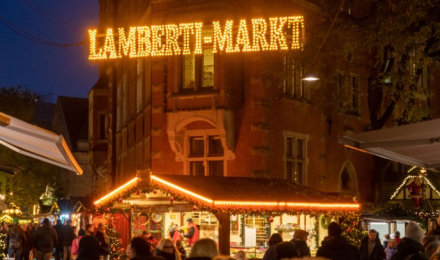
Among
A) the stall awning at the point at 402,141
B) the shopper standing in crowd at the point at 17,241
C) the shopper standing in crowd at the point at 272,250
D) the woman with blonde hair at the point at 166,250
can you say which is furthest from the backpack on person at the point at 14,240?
the stall awning at the point at 402,141

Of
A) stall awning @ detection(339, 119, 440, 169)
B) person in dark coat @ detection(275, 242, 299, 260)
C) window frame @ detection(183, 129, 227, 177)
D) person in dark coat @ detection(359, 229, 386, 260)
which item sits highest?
window frame @ detection(183, 129, 227, 177)

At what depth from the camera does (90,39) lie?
29.0 m

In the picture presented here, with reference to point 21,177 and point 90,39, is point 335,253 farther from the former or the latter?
point 21,177

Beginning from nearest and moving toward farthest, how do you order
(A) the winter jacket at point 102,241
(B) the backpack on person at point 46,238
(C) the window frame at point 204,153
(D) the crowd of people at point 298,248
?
(D) the crowd of people at point 298,248
(A) the winter jacket at point 102,241
(B) the backpack on person at point 46,238
(C) the window frame at point 204,153

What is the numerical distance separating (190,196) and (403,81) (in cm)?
973

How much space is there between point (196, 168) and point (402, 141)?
19.0 m

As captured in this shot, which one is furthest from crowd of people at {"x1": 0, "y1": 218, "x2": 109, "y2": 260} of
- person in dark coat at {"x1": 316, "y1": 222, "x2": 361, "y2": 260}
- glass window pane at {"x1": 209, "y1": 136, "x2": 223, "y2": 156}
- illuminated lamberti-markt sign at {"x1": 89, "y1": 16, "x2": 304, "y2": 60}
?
Result: person in dark coat at {"x1": 316, "y1": 222, "x2": 361, "y2": 260}

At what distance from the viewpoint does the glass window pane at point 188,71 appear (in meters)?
29.7

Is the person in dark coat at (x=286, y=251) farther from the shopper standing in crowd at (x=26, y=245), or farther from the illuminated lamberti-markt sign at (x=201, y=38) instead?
the shopper standing in crowd at (x=26, y=245)

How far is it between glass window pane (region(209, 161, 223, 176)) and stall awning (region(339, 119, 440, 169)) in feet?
54.5

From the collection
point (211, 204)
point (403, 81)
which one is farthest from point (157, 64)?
point (211, 204)

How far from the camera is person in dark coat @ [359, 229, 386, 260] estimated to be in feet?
56.3

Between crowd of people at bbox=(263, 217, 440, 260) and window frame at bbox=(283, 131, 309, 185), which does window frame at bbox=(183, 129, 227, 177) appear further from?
crowd of people at bbox=(263, 217, 440, 260)

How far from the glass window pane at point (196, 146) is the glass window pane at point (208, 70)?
1.92 metres
